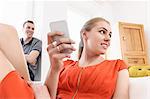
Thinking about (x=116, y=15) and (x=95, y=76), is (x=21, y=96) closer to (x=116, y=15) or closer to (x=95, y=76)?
(x=95, y=76)

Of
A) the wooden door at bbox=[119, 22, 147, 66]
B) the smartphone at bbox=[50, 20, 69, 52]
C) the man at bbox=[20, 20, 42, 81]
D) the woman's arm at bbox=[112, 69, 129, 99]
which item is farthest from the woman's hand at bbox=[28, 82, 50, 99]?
the wooden door at bbox=[119, 22, 147, 66]

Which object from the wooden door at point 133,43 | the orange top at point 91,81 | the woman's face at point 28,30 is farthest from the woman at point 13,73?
the wooden door at point 133,43

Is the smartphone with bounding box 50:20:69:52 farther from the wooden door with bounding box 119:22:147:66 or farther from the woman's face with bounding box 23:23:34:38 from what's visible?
the wooden door with bounding box 119:22:147:66

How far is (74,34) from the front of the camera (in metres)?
2.64

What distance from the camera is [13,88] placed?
680 mm

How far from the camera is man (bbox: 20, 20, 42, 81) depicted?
1.87 meters

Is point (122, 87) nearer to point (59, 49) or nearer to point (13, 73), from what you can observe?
point (59, 49)

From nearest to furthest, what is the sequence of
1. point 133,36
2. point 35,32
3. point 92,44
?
point 92,44, point 35,32, point 133,36

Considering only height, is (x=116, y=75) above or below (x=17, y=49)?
below

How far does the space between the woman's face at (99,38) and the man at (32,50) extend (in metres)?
0.84

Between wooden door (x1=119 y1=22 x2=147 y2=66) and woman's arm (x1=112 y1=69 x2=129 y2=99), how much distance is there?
4.70 feet

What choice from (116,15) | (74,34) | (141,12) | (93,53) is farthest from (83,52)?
(116,15)

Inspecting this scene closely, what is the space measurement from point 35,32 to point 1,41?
1.48 metres

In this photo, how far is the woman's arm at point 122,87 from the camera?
0.95 m
